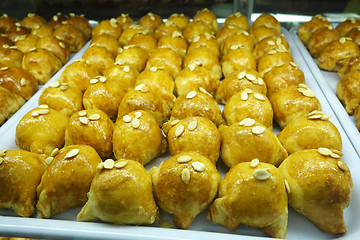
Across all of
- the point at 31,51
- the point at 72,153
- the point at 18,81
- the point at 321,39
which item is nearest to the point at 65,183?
the point at 72,153

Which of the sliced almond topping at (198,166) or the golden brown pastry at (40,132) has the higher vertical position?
the sliced almond topping at (198,166)

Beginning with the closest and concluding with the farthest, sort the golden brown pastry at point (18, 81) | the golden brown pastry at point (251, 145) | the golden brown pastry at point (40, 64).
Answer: the golden brown pastry at point (251, 145)
the golden brown pastry at point (18, 81)
the golden brown pastry at point (40, 64)

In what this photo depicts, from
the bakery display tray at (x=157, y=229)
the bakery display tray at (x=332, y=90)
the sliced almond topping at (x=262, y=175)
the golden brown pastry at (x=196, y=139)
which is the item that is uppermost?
the sliced almond topping at (x=262, y=175)

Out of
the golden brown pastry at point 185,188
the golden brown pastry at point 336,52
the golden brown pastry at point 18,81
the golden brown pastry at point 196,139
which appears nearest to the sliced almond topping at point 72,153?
the golden brown pastry at point 185,188

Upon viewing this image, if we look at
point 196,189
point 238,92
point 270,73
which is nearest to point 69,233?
point 196,189

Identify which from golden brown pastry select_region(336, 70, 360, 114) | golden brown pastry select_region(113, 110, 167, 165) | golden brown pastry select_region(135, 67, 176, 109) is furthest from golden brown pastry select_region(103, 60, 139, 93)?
golden brown pastry select_region(336, 70, 360, 114)

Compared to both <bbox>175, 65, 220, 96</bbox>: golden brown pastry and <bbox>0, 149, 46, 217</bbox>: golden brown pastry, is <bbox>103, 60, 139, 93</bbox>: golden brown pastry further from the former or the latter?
<bbox>0, 149, 46, 217</bbox>: golden brown pastry

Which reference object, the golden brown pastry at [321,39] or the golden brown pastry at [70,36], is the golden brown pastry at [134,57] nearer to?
the golden brown pastry at [70,36]

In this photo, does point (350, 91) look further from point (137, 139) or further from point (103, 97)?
point (103, 97)
